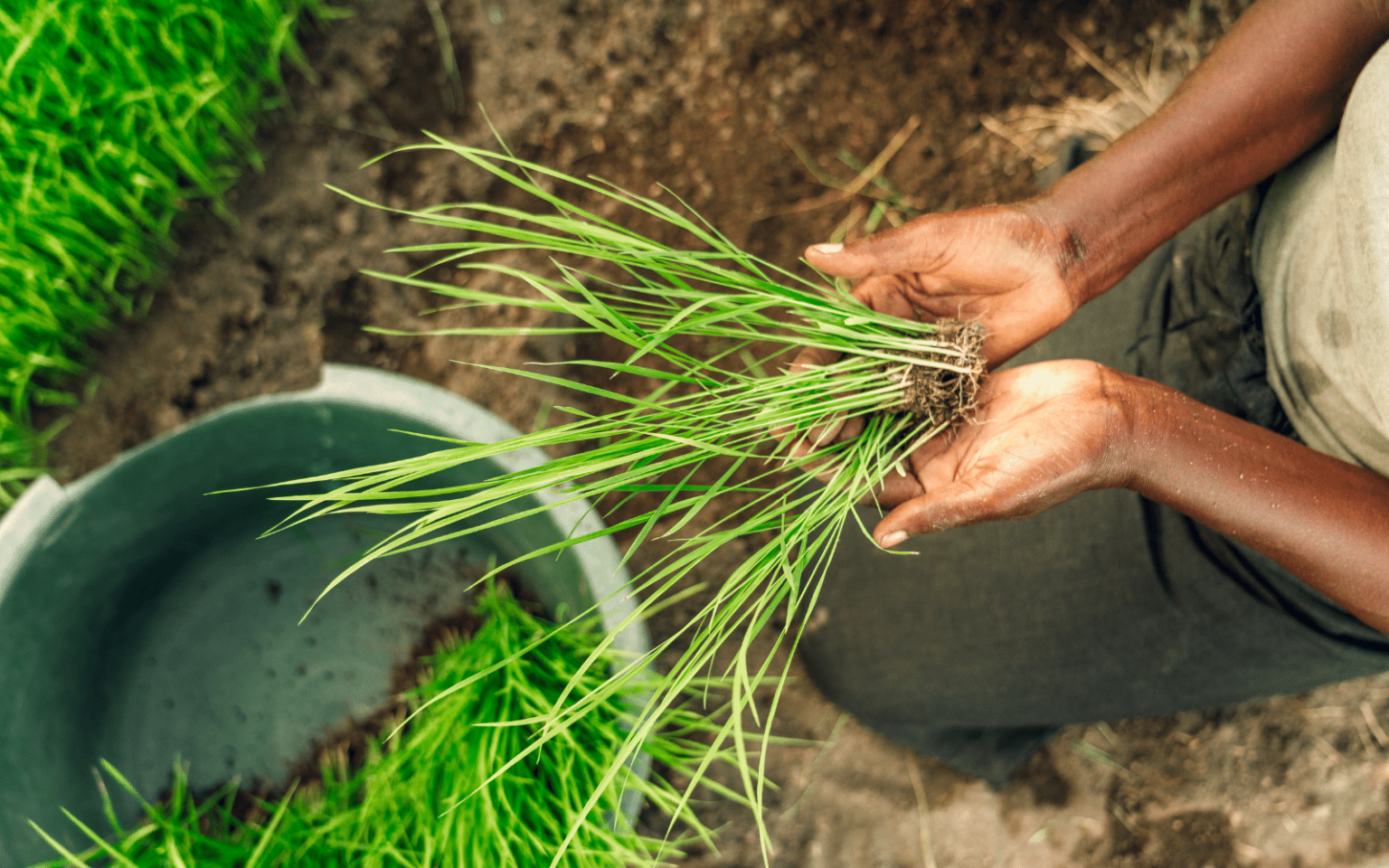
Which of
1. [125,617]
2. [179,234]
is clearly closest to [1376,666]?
[125,617]

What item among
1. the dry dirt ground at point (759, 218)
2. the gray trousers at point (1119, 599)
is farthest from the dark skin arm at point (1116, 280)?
the dry dirt ground at point (759, 218)

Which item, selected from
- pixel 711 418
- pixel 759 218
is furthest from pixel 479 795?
pixel 759 218

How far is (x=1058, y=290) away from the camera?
0.72 metres

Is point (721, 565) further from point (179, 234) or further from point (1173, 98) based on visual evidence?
point (179, 234)

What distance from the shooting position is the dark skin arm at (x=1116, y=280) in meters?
0.63

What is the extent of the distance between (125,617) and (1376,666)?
A: 160cm

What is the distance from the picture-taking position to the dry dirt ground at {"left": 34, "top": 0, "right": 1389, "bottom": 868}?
3.88 feet

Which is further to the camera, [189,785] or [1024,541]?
[189,785]

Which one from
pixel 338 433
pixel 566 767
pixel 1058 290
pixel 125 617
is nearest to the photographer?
pixel 1058 290

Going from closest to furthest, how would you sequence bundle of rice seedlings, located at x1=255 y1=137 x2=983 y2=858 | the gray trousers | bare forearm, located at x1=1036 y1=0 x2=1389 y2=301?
bundle of rice seedlings, located at x1=255 y1=137 x2=983 y2=858 < bare forearm, located at x1=1036 y1=0 x2=1389 y2=301 < the gray trousers

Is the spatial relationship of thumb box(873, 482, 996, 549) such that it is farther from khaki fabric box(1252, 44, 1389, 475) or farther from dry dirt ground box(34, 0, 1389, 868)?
dry dirt ground box(34, 0, 1389, 868)

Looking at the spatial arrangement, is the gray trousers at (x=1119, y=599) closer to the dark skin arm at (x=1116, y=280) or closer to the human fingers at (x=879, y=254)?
the dark skin arm at (x=1116, y=280)

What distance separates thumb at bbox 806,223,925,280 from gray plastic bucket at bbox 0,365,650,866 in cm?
38

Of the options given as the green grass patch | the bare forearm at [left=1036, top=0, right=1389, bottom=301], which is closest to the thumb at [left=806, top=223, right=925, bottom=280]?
the bare forearm at [left=1036, top=0, right=1389, bottom=301]
